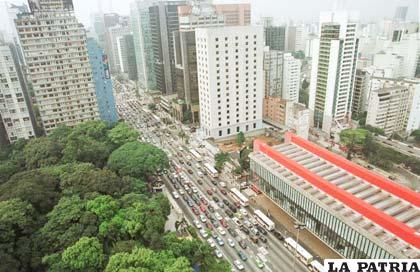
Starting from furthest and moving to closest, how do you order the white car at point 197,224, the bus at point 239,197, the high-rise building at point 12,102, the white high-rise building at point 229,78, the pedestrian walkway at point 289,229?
1. the white high-rise building at point 229,78
2. the high-rise building at point 12,102
3. the bus at point 239,197
4. the white car at point 197,224
5. the pedestrian walkway at point 289,229

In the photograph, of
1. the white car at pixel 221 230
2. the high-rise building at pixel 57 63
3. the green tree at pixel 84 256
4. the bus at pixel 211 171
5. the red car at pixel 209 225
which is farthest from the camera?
the high-rise building at pixel 57 63

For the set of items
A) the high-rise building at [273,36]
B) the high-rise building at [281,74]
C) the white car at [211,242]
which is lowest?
the white car at [211,242]

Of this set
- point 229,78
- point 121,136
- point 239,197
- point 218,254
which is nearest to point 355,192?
point 239,197

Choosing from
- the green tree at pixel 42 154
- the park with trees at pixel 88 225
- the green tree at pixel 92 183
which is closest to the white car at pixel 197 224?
the park with trees at pixel 88 225

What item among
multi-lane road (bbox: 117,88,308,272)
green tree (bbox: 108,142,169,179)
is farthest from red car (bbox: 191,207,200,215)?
green tree (bbox: 108,142,169,179)

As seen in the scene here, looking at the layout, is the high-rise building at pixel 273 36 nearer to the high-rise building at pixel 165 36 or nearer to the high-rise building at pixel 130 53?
the high-rise building at pixel 165 36

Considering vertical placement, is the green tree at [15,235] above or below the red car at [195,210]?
above

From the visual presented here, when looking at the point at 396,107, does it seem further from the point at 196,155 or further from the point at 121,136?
the point at 121,136
